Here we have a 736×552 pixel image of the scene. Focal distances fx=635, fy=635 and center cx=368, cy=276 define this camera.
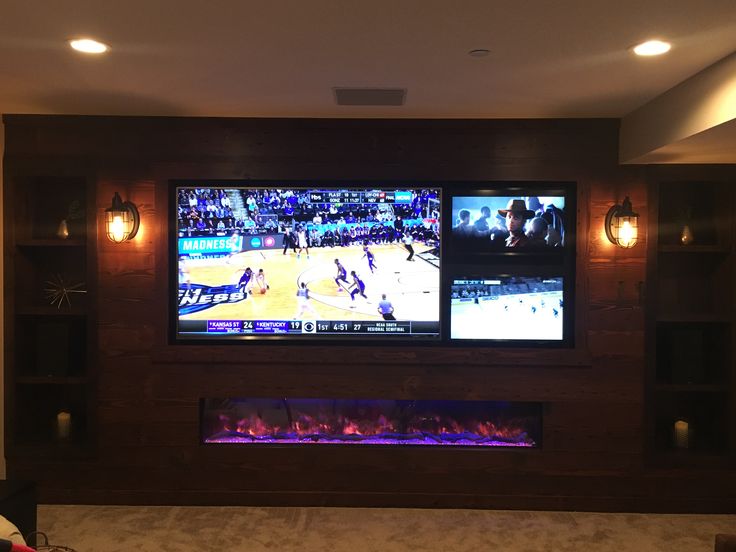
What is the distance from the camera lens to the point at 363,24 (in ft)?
7.35

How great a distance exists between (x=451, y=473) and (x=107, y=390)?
2.15 meters

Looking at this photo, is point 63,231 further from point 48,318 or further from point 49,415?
point 49,415

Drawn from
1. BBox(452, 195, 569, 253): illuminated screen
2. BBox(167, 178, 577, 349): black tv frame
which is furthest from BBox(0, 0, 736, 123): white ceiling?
BBox(452, 195, 569, 253): illuminated screen

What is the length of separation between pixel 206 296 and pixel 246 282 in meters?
0.26

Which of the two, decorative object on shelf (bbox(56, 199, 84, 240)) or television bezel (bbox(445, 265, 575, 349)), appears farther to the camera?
decorative object on shelf (bbox(56, 199, 84, 240))

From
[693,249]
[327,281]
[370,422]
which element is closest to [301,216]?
[327,281]

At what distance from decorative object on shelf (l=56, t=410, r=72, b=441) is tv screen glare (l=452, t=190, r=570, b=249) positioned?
8.72 ft

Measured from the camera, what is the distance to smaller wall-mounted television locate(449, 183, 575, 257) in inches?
150

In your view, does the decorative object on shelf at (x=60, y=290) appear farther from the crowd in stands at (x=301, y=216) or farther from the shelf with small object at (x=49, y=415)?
the crowd in stands at (x=301, y=216)

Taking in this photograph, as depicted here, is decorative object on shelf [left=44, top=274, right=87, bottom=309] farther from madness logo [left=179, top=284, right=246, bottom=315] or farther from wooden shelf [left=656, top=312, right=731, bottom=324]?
wooden shelf [left=656, top=312, right=731, bottom=324]

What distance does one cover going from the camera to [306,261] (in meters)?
3.83

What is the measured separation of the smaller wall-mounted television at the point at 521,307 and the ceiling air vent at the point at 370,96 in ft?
3.74

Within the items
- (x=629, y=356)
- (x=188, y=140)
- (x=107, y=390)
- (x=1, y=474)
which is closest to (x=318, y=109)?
(x=188, y=140)

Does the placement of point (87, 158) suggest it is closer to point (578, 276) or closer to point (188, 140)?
point (188, 140)
